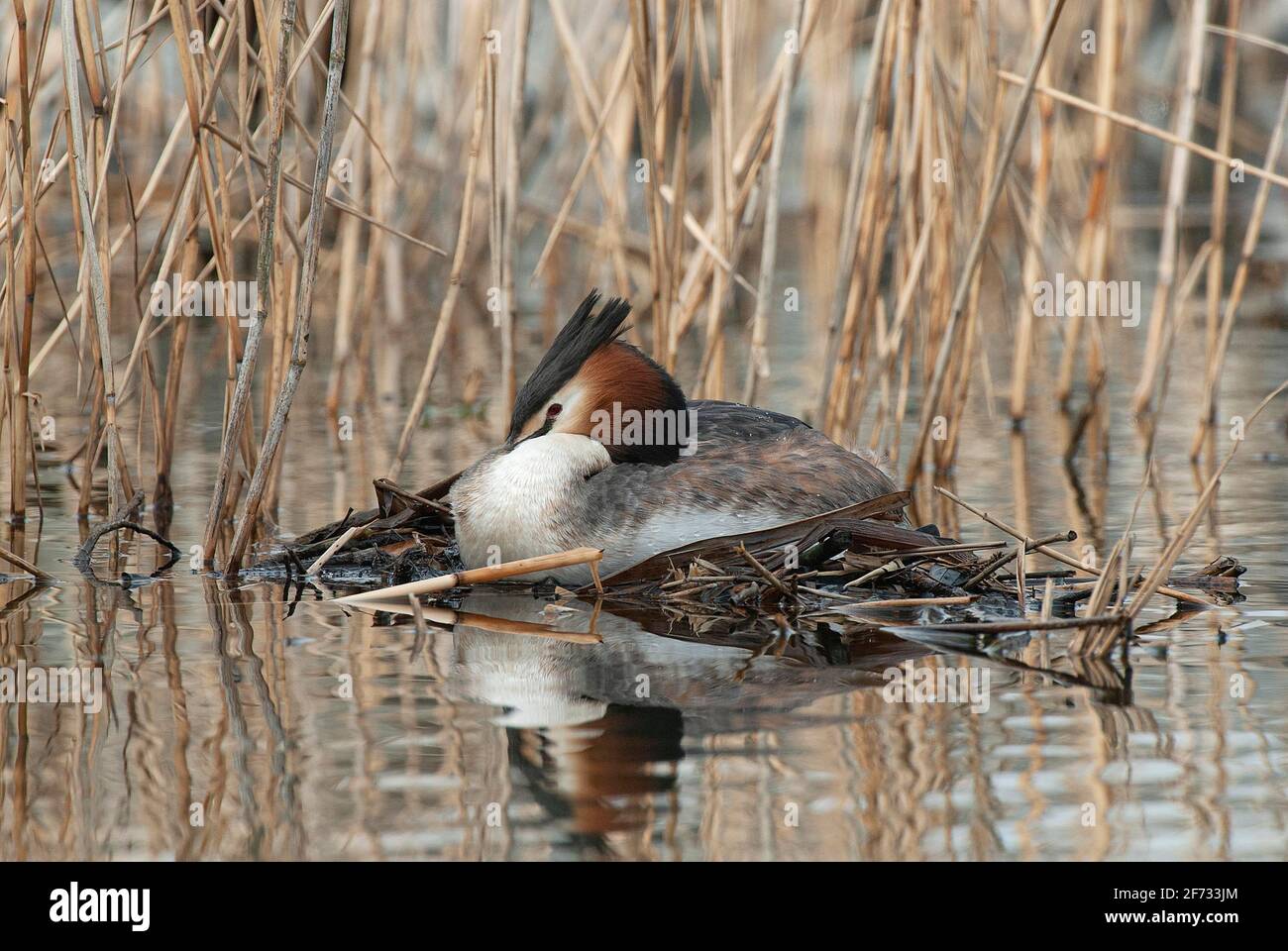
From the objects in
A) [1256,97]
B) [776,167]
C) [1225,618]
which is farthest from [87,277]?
[1256,97]

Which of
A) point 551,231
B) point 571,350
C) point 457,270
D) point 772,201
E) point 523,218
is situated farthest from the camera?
point 523,218

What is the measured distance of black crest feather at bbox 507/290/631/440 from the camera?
5.03 m

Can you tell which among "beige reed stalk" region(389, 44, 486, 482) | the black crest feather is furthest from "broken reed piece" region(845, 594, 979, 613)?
"beige reed stalk" region(389, 44, 486, 482)

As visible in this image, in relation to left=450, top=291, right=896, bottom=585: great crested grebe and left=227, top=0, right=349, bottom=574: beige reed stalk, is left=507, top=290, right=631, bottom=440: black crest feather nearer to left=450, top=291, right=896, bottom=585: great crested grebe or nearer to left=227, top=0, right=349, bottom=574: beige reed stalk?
left=450, top=291, right=896, bottom=585: great crested grebe

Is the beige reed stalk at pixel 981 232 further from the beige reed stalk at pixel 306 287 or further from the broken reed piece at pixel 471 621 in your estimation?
the beige reed stalk at pixel 306 287

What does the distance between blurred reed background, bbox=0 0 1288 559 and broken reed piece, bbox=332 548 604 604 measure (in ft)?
1.79

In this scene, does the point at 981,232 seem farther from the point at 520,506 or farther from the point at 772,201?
the point at 520,506

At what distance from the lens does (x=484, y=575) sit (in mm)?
4652

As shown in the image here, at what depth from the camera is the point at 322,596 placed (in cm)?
488

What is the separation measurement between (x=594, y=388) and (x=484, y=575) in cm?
76

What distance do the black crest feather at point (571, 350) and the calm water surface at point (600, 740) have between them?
1.89ft

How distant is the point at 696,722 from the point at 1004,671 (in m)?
0.80

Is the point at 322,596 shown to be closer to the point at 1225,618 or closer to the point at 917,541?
the point at 917,541

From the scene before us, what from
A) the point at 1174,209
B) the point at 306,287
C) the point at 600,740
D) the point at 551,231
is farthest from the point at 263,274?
the point at 1174,209
